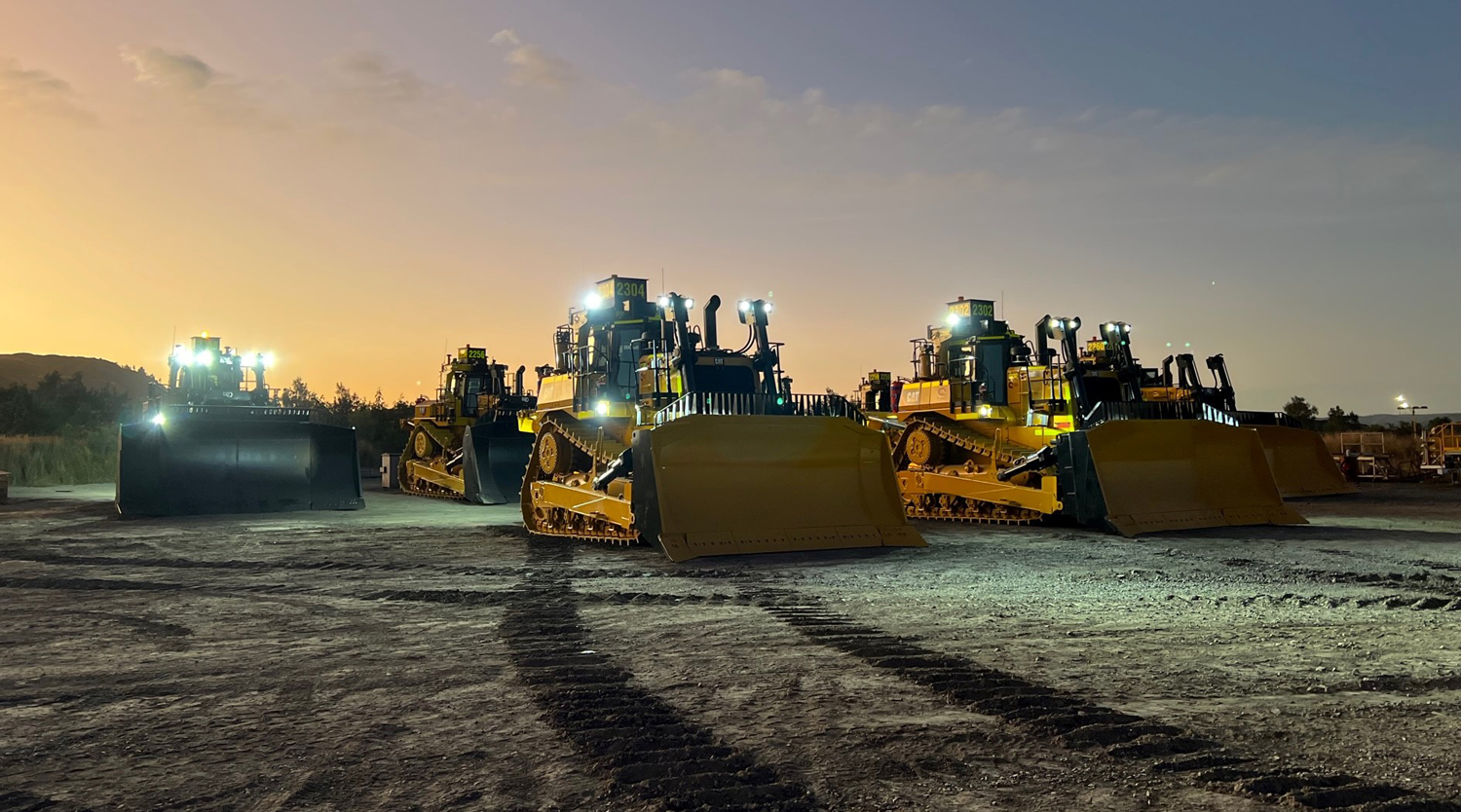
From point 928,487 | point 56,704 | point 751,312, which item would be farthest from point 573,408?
point 56,704

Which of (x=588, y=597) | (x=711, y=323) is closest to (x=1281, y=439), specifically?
(x=711, y=323)

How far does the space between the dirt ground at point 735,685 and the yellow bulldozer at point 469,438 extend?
1408 cm

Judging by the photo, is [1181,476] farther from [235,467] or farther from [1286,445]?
[235,467]

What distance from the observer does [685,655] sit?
21.4 feet

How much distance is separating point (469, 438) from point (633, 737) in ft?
72.3

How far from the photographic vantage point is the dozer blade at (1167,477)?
607 inches

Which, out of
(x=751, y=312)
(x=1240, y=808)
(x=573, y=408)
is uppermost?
(x=751, y=312)

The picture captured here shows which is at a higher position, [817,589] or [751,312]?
[751,312]

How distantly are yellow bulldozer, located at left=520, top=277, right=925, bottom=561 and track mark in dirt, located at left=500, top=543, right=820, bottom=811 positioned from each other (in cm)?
510

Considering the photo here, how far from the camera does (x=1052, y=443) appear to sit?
54.3 feet

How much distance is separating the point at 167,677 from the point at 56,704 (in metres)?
0.67

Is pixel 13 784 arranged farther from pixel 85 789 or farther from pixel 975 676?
pixel 975 676

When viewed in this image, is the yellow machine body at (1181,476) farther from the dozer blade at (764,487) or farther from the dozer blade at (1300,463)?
the dozer blade at (1300,463)

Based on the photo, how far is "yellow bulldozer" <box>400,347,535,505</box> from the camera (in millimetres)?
25688
